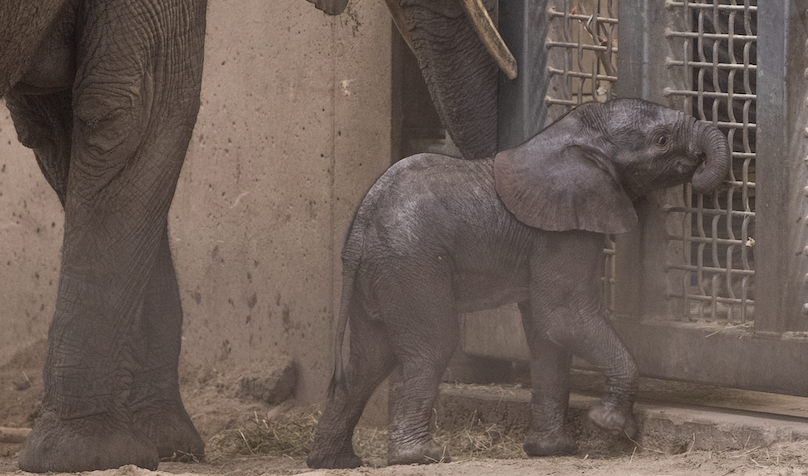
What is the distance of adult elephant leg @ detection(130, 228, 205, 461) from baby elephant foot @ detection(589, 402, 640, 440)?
150cm

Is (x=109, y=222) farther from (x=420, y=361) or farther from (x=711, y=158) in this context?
(x=711, y=158)

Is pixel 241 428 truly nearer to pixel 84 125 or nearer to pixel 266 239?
pixel 266 239

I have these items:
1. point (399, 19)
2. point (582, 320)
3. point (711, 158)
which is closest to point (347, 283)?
point (582, 320)

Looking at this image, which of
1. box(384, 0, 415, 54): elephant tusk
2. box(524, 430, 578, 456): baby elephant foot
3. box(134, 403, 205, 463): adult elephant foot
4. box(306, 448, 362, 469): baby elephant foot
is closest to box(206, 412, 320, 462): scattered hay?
box(134, 403, 205, 463): adult elephant foot

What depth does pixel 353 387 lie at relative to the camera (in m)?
4.41

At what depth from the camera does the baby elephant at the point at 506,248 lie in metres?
4.20

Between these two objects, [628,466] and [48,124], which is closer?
[628,466]

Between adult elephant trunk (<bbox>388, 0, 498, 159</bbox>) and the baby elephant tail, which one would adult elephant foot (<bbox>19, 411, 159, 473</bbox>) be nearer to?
the baby elephant tail

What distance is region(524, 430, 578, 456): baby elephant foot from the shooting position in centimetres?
439

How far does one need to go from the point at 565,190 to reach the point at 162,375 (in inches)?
64.8

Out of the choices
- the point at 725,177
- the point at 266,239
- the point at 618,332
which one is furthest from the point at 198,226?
the point at 725,177

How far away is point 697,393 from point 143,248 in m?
2.20

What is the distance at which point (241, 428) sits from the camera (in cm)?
545

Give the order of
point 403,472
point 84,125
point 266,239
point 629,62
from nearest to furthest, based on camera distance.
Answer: point 403,472
point 84,125
point 629,62
point 266,239
